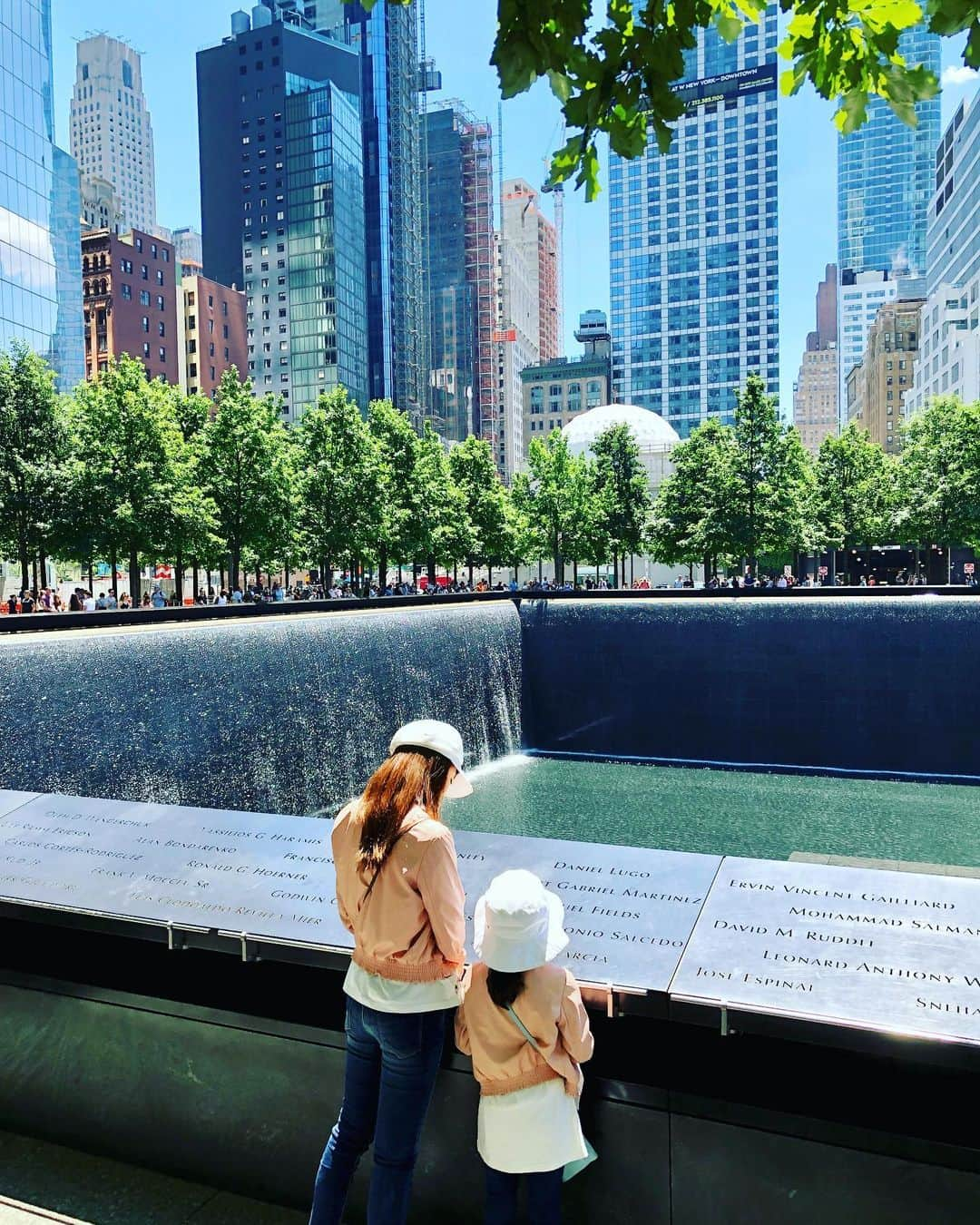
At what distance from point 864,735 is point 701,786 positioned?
388cm

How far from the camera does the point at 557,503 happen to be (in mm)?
39812

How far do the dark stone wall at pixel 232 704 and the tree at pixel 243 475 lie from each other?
11138 millimetres

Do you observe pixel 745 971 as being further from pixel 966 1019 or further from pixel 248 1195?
pixel 248 1195

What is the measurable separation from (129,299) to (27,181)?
2365 cm

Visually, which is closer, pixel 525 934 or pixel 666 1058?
pixel 525 934

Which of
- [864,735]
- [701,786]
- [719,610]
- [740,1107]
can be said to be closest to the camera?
[740,1107]

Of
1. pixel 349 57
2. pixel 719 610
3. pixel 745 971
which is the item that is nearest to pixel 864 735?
pixel 719 610

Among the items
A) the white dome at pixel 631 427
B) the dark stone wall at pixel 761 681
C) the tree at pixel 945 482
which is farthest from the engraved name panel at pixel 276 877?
the white dome at pixel 631 427

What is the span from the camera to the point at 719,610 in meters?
19.4

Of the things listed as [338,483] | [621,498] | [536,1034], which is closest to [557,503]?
[621,498]

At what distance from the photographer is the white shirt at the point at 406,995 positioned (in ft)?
7.65

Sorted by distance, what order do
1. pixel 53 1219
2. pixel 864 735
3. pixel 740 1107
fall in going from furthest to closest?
pixel 864 735
pixel 53 1219
pixel 740 1107

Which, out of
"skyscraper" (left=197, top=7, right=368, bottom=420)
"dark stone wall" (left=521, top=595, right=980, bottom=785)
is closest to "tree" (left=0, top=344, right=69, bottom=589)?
"dark stone wall" (left=521, top=595, right=980, bottom=785)

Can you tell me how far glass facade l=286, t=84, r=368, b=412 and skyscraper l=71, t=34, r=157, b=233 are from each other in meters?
89.6
